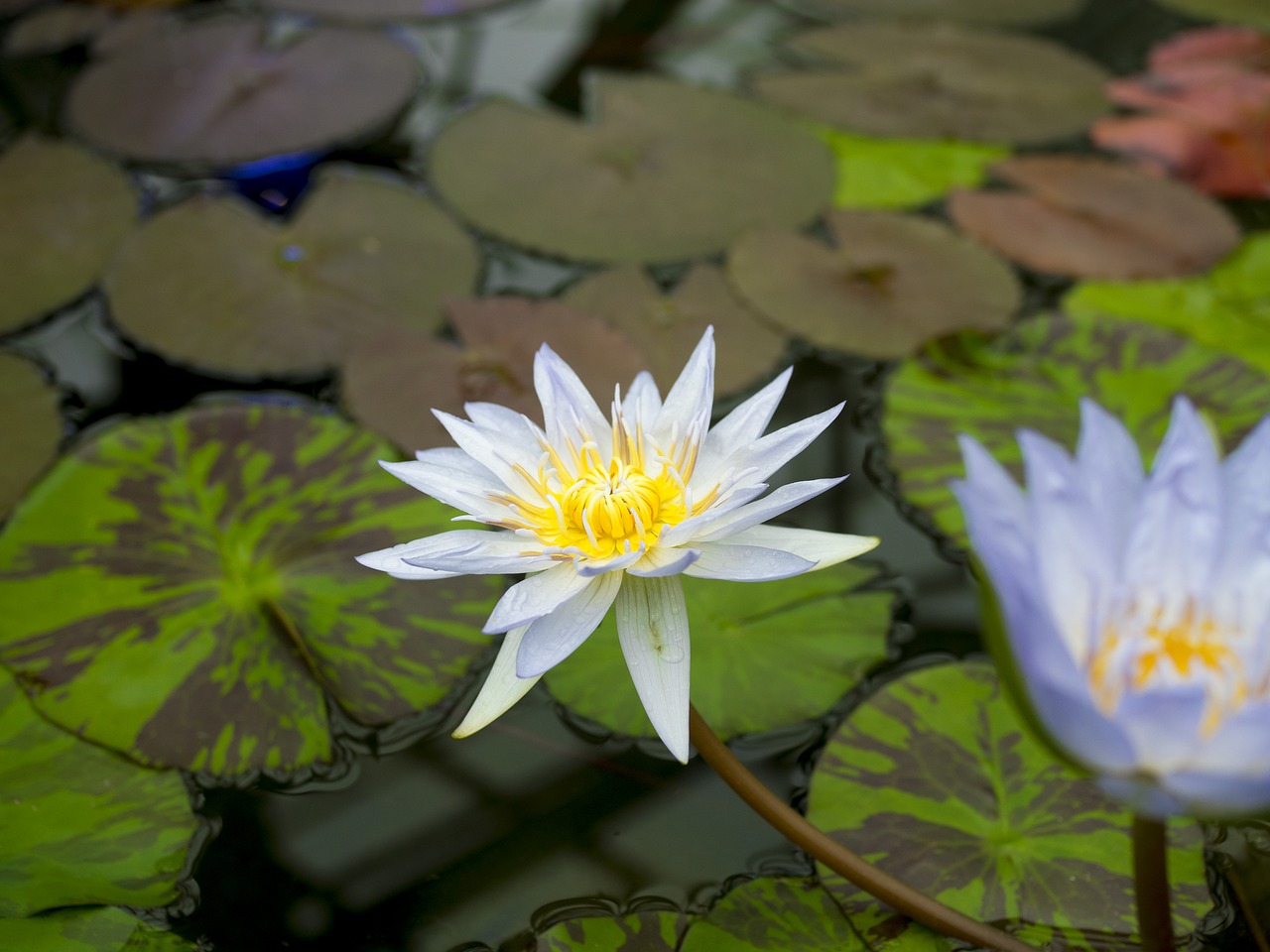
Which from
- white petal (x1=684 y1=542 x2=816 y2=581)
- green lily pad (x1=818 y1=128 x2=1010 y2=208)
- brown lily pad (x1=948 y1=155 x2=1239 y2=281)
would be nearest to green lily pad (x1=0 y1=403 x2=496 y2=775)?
white petal (x1=684 y1=542 x2=816 y2=581)

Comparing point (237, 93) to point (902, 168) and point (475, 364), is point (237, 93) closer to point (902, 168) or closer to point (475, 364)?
point (475, 364)

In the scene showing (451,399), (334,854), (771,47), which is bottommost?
(334,854)

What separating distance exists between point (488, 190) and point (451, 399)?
86 centimetres

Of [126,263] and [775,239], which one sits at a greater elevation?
[775,239]

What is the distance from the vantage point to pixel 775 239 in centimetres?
267

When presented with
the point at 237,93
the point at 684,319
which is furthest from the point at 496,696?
the point at 237,93

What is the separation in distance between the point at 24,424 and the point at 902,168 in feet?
8.15

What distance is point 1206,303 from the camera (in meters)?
2.60

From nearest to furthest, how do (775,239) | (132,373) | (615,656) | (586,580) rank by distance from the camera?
(586,580) → (615,656) → (132,373) → (775,239)

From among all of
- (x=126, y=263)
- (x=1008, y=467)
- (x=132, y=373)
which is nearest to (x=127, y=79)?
(x=126, y=263)

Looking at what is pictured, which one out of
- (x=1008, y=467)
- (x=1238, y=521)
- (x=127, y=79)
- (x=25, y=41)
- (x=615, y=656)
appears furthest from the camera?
(x=25, y=41)

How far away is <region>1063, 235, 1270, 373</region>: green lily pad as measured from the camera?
251 cm

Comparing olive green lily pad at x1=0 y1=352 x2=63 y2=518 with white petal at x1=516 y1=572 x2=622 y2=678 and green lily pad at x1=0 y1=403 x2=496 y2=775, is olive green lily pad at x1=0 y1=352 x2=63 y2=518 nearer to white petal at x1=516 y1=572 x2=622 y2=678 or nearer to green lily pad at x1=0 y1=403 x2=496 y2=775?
green lily pad at x1=0 y1=403 x2=496 y2=775

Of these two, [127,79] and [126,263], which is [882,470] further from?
[127,79]
